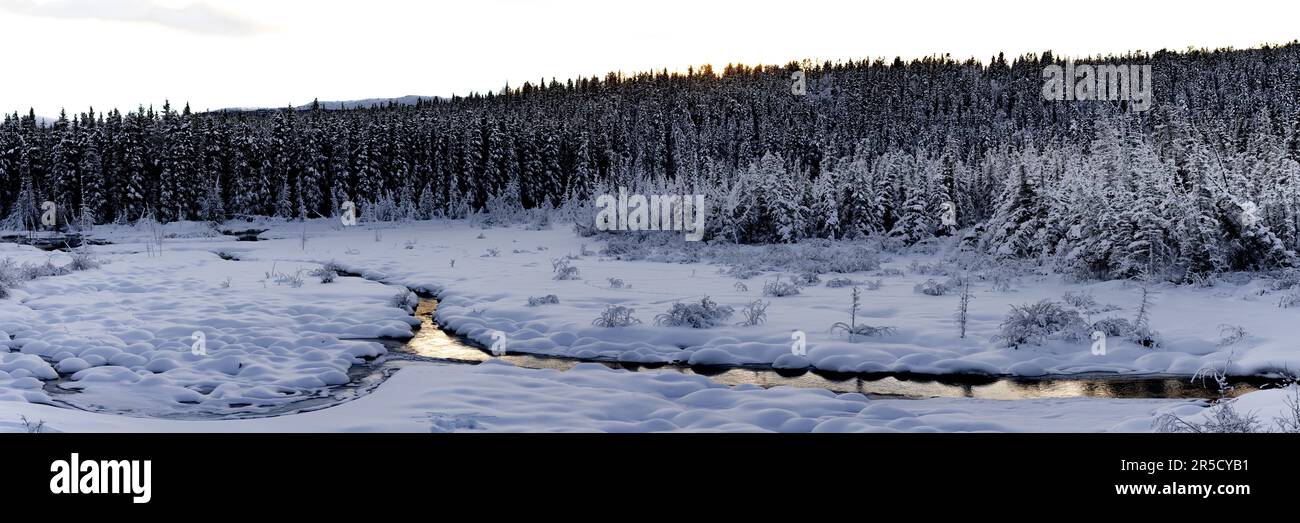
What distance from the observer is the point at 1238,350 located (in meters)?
10.8

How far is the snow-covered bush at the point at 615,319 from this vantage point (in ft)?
43.9

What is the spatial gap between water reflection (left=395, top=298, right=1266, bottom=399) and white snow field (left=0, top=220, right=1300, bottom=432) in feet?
1.18

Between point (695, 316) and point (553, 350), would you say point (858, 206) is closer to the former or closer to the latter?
point (695, 316)

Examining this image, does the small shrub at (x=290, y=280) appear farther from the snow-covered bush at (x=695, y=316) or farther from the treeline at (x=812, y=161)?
the treeline at (x=812, y=161)

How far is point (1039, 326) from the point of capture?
1219cm

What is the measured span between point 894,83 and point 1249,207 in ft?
408

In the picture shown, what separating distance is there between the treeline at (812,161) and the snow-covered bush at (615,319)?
10233 mm

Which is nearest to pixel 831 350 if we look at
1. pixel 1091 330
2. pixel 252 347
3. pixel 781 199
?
pixel 1091 330

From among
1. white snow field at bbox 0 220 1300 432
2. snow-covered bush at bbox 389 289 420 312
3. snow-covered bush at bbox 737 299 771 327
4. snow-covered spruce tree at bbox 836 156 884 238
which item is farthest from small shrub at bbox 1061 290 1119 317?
snow-covered spruce tree at bbox 836 156 884 238

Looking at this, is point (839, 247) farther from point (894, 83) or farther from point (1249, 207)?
point (894, 83)

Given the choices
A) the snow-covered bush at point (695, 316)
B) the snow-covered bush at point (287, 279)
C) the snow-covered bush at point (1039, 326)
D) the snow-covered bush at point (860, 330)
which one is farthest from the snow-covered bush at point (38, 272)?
the snow-covered bush at point (1039, 326)

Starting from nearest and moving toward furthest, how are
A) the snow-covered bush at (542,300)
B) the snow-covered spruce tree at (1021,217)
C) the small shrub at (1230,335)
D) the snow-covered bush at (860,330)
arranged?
the small shrub at (1230,335) → the snow-covered bush at (860,330) → the snow-covered bush at (542,300) → the snow-covered spruce tree at (1021,217)

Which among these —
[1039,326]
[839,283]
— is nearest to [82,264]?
[839,283]

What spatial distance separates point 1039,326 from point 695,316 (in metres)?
5.23
